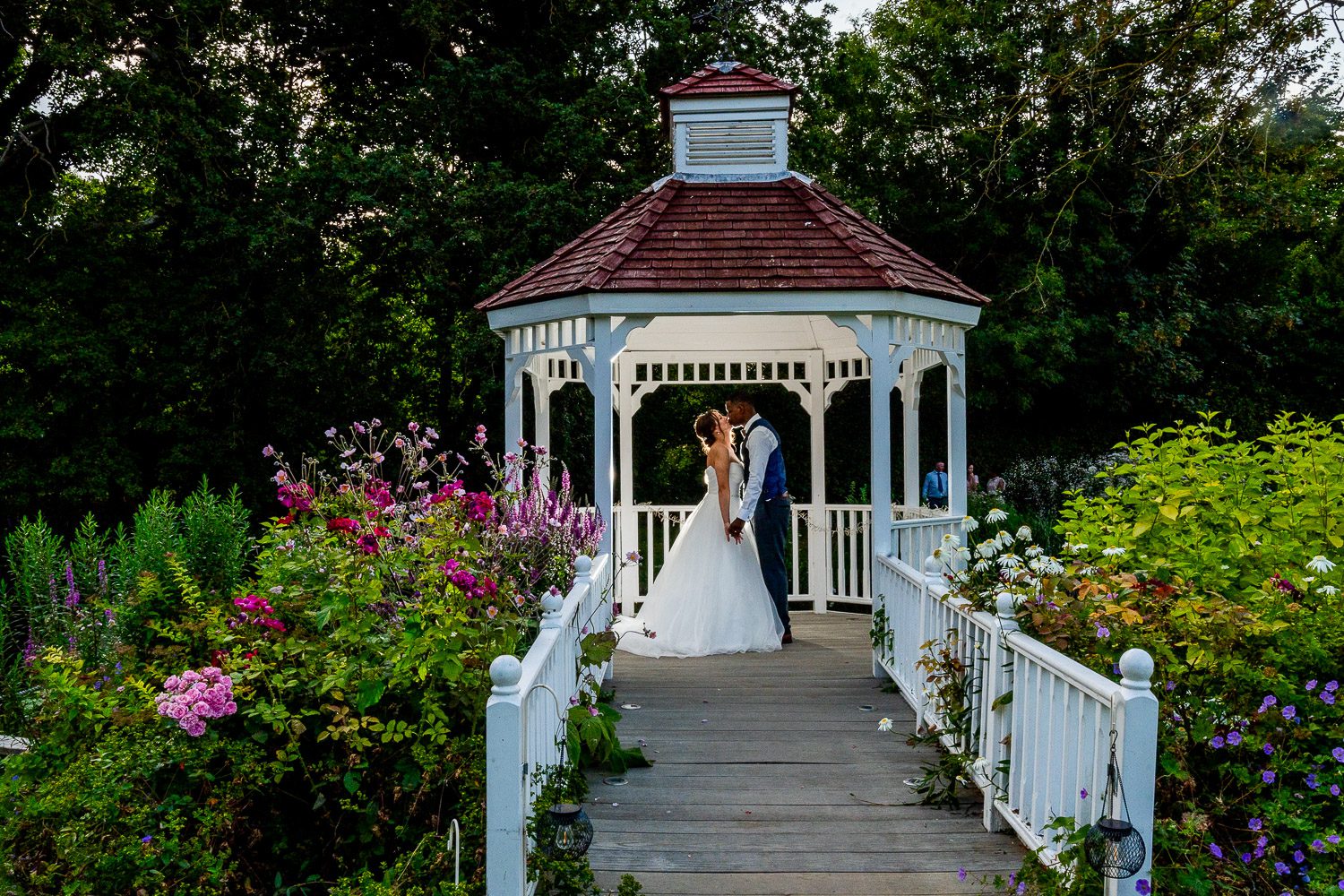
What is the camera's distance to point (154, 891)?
138 inches

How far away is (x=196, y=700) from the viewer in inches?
144

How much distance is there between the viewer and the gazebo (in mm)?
7559

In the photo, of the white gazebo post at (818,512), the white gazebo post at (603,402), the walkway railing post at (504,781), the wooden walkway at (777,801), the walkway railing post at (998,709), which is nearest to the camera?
the walkway railing post at (504,781)

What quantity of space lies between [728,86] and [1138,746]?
747 centimetres

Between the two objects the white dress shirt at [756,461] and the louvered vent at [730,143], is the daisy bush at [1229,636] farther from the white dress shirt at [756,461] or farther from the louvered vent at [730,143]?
the louvered vent at [730,143]

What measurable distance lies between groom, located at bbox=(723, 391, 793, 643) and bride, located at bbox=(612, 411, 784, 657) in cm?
11

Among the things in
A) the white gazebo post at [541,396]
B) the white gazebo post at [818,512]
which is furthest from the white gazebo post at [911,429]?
the white gazebo post at [541,396]

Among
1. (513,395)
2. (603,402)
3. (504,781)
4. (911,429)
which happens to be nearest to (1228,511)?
(504,781)

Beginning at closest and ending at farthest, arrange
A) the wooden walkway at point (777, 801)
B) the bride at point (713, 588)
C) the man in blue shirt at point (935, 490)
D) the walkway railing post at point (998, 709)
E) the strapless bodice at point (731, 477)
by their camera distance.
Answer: the wooden walkway at point (777, 801) → the walkway railing post at point (998, 709) → the bride at point (713, 588) → the strapless bodice at point (731, 477) → the man in blue shirt at point (935, 490)

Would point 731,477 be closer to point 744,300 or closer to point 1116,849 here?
point 744,300

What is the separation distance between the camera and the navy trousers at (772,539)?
8.27m

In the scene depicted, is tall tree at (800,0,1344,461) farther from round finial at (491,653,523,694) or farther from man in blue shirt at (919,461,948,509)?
round finial at (491,653,523,694)

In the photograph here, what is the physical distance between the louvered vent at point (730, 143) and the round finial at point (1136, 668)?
6909mm

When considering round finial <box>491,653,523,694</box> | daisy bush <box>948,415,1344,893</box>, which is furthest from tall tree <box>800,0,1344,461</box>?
round finial <box>491,653,523,694</box>
